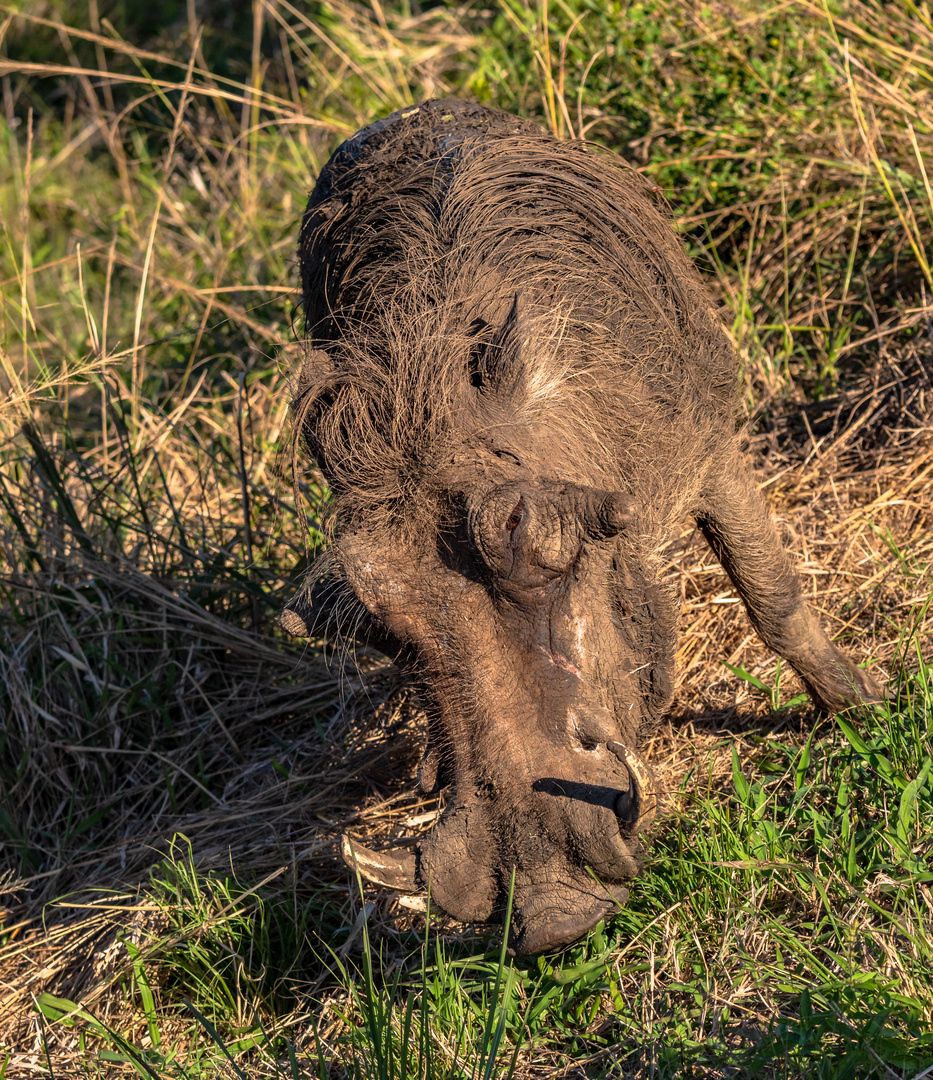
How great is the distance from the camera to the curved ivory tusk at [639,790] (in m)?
1.83

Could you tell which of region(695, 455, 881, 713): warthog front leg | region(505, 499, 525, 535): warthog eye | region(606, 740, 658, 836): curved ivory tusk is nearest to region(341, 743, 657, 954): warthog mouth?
region(606, 740, 658, 836): curved ivory tusk

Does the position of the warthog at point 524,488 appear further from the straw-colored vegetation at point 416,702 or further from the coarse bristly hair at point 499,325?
the straw-colored vegetation at point 416,702

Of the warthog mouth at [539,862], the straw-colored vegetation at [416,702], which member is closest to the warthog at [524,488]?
the warthog mouth at [539,862]

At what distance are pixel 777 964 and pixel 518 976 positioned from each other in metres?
0.54

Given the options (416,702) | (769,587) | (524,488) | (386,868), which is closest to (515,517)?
(524,488)

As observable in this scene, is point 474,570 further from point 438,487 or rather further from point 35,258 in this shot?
point 35,258

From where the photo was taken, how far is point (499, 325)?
2322 mm

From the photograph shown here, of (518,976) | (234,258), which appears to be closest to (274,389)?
(234,258)

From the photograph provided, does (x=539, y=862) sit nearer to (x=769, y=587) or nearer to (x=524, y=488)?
(x=524, y=488)

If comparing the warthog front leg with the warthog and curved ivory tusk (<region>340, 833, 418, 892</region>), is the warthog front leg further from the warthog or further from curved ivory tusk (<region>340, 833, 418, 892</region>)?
curved ivory tusk (<region>340, 833, 418, 892</region>)

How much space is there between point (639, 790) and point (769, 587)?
1.13 metres

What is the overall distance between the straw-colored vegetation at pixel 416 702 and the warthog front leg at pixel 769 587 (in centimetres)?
11

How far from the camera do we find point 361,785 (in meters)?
3.18

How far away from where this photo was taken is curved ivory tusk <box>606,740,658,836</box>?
1.83 m
